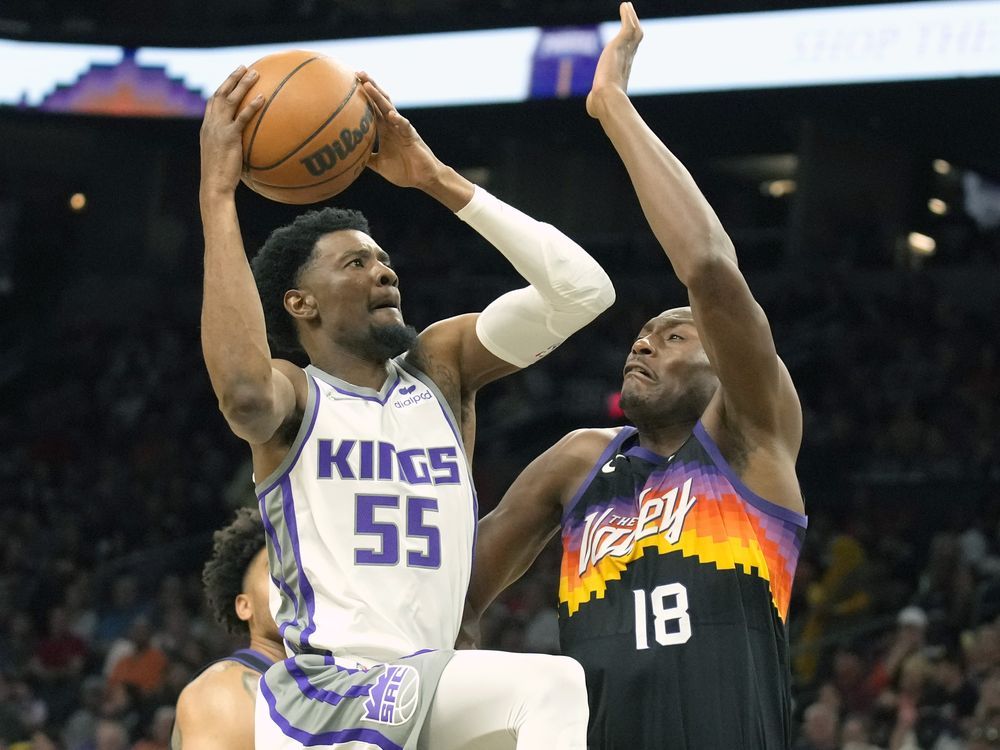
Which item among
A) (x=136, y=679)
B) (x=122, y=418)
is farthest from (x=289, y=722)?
(x=122, y=418)

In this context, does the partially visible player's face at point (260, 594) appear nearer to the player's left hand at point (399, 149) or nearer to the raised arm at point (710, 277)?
the player's left hand at point (399, 149)

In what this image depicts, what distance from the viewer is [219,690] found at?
3908 millimetres

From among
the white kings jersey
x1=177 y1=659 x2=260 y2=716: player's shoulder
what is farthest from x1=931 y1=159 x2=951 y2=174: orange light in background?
the white kings jersey

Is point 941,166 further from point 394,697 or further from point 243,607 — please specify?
point 394,697

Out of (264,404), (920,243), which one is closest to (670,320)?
(264,404)

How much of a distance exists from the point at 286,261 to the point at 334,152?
0.37 meters

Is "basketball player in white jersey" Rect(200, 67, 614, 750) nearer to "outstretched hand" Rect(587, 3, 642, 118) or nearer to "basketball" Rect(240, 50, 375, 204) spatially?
"basketball" Rect(240, 50, 375, 204)

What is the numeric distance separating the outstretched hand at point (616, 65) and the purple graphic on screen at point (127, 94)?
11332 mm

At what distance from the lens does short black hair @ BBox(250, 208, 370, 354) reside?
3646 millimetres

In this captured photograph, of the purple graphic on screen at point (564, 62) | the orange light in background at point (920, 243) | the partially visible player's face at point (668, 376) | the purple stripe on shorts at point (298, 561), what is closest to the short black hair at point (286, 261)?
the purple stripe on shorts at point (298, 561)

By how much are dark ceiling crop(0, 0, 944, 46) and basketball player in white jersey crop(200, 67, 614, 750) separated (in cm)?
914

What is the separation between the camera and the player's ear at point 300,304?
3545 mm

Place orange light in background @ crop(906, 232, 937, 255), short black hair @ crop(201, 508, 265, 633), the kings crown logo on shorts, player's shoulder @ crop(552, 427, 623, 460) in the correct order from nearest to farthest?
the kings crown logo on shorts < player's shoulder @ crop(552, 427, 623, 460) < short black hair @ crop(201, 508, 265, 633) < orange light in background @ crop(906, 232, 937, 255)

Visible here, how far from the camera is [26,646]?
11992 mm
